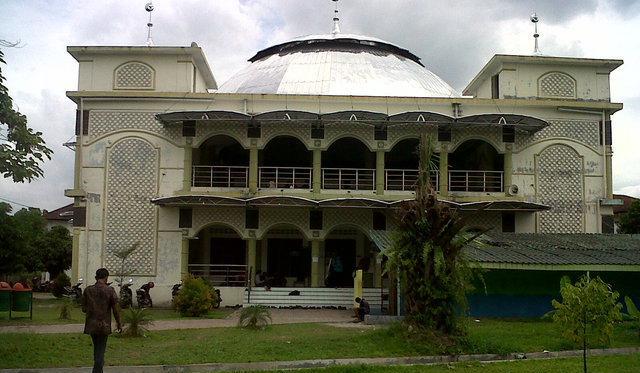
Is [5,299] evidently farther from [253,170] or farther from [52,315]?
[253,170]

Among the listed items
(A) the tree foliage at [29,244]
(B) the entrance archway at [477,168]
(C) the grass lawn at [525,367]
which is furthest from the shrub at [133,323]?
Answer: (B) the entrance archway at [477,168]

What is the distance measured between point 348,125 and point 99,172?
30.5 feet

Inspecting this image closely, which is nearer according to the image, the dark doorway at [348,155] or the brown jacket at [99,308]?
the brown jacket at [99,308]

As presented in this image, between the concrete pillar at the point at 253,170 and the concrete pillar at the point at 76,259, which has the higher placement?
the concrete pillar at the point at 253,170

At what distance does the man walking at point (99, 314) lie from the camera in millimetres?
8742

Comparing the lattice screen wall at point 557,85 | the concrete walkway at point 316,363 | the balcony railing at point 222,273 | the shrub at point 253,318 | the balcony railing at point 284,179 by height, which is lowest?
the concrete walkway at point 316,363

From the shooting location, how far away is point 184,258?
24.3 m

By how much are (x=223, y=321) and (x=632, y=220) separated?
2462 cm

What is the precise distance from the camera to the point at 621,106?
25125 millimetres

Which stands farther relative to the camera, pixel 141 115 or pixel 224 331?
pixel 141 115

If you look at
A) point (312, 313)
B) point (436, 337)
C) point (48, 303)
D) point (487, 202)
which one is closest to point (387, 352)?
point (436, 337)

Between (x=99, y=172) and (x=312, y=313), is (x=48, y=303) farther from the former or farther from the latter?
(x=312, y=313)

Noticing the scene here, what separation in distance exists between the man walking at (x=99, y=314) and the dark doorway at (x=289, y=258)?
18.3 m

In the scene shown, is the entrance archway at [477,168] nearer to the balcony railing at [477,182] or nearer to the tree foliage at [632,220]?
the balcony railing at [477,182]
